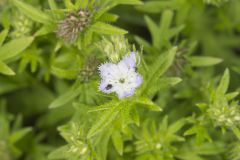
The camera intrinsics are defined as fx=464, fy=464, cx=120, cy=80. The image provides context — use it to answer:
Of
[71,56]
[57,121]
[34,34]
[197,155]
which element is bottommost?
[197,155]

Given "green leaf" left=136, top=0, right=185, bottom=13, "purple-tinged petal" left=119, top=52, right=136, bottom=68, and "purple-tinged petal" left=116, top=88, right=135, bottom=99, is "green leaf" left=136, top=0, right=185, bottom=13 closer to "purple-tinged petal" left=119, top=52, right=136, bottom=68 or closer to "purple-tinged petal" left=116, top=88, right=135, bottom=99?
"purple-tinged petal" left=119, top=52, right=136, bottom=68

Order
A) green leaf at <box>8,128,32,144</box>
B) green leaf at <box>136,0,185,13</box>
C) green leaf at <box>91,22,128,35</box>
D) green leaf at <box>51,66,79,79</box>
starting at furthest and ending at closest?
1. green leaf at <box>8,128,32,144</box>
2. green leaf at <box>136,0,185,13</box>
3. green leaf at <box>51,66,79,79</box>
4. green leaf at <box>91,22,128,35</box>

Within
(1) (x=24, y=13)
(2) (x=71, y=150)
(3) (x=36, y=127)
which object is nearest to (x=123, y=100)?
(2) (x=71, y=150)

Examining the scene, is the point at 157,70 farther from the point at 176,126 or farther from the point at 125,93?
the point at 176,126

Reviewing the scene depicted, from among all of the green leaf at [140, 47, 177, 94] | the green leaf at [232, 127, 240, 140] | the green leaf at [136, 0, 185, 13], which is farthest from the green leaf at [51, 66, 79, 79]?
the green leaf at [232, 127, 240, 140]

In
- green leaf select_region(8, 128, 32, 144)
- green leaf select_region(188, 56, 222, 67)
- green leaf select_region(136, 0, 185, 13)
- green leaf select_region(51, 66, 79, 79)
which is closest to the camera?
green leaf select_region(51, 66, 79, 79)

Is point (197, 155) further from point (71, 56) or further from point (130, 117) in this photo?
point (71, 56)
